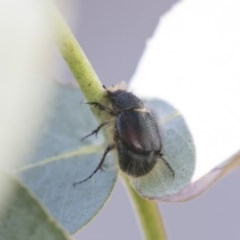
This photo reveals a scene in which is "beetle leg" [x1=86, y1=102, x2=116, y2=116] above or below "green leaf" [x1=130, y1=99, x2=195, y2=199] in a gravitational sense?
above

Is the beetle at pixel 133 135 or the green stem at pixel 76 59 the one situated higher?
the green stem at pixel 76 59

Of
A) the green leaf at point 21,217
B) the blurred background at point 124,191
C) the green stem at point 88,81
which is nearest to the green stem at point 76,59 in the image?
the green stem at point 88,81

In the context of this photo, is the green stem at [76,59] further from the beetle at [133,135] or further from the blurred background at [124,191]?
the blurred background at [124,191]

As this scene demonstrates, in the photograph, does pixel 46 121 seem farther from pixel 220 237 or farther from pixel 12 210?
pixel 220 237

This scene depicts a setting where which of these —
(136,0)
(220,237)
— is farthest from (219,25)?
(136,0)

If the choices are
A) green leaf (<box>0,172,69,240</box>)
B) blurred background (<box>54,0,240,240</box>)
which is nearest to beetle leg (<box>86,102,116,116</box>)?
green leaf (<box>0,172,69,240</box>)

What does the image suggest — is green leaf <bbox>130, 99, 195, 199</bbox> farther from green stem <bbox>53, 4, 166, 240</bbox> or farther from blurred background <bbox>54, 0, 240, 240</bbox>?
blurred background <bbox>54, 0, 240, 240</bbox>
